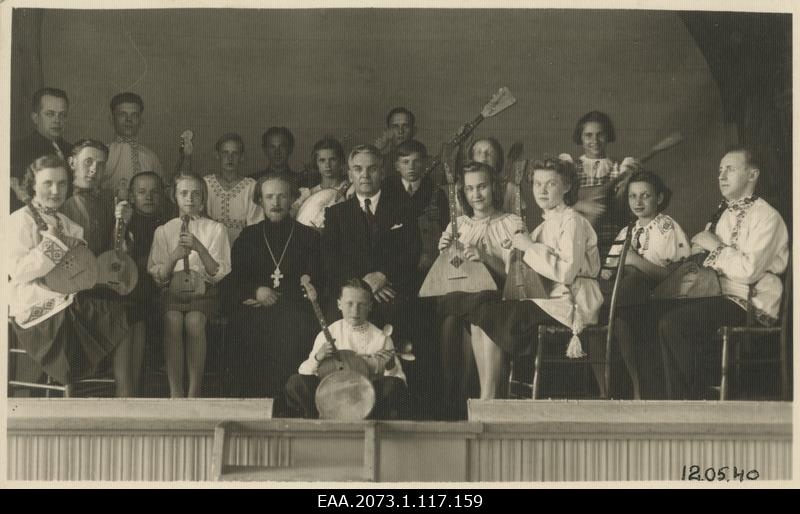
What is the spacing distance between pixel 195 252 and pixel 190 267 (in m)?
0.11

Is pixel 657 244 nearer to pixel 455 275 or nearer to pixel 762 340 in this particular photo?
pixel 762 340

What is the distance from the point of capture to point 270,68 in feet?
24.7

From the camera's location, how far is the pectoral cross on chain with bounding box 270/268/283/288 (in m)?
7.43

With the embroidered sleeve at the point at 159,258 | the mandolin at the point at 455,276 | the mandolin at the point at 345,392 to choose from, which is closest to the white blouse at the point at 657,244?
the mandolin at the point at 455,276

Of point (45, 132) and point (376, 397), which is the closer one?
point (376, 397)

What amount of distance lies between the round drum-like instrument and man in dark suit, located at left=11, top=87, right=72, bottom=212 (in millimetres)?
2413

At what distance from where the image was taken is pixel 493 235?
24.5ft

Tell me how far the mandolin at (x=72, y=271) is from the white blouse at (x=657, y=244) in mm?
3521

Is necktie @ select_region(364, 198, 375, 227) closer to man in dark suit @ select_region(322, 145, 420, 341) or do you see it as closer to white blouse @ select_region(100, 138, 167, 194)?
man in dark suit @ select_region(322, 145, 420, 341)

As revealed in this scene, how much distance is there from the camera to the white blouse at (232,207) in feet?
24.6

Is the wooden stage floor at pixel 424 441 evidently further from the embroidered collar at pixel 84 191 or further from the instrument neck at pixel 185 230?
the embroidered collar at pixel 84 191

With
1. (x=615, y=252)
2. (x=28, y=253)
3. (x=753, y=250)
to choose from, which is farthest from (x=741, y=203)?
(x=28, y=253)

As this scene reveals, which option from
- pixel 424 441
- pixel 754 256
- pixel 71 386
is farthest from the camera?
pixel 754 256

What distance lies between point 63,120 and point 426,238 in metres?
2.64
